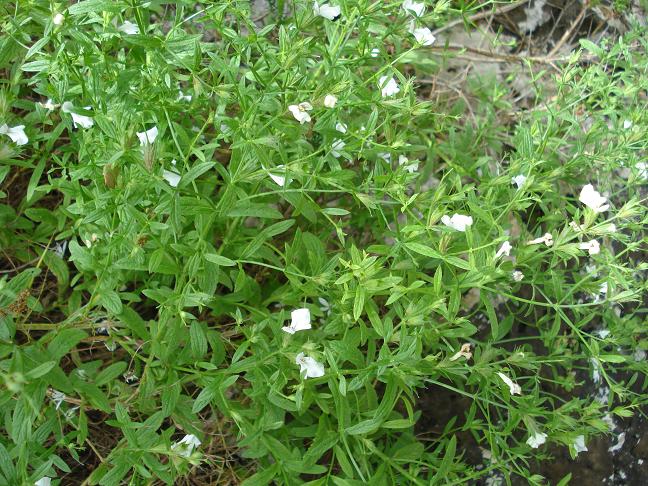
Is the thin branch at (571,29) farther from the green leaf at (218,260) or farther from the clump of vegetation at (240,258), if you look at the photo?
the green leaf at (218,260)

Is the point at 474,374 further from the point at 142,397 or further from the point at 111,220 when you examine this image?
the point at 111,220

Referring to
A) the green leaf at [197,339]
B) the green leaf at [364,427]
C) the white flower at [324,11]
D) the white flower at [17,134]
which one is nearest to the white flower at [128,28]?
the white flower at [17,134]

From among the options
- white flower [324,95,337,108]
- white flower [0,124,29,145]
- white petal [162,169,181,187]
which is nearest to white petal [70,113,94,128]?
white flower [0,124,29,145]

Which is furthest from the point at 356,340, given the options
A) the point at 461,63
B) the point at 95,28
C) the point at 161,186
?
the point at 461,63

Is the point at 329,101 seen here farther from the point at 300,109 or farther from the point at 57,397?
the point at 57,397

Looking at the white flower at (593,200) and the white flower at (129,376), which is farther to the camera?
the white flower at (129,376)
